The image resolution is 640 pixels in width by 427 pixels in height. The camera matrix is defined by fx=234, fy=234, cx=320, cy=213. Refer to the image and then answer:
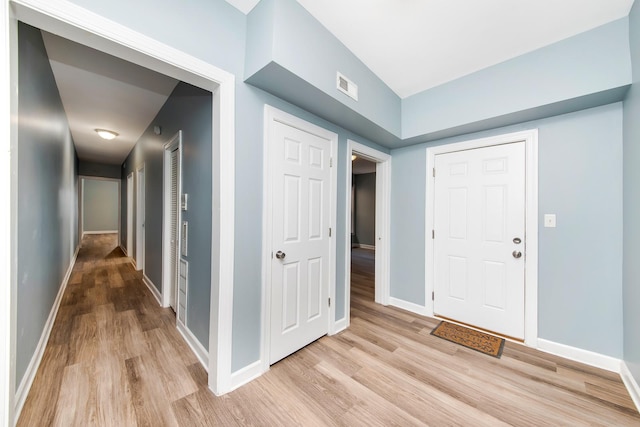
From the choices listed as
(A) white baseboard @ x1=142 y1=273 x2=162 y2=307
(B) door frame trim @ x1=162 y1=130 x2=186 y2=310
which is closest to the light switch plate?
(B) door frame trim @ x1=162 y1=130 x2=186 y2=310

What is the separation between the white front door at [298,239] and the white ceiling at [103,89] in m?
1.61

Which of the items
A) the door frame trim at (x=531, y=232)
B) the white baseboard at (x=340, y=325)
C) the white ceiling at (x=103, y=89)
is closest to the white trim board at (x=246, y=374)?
the white baseboard at (x=340, y=325)

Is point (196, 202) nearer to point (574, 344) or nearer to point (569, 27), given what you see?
point (569, 27)

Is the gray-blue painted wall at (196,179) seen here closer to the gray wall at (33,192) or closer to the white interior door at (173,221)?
the white interior door at (173,221)

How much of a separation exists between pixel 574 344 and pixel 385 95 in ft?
9.70

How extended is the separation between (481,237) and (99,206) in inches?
553

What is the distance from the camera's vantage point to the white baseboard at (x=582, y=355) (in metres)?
1.91

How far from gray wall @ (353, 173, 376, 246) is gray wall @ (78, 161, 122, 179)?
7.82m

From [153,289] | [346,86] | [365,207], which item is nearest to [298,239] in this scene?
[346,86]

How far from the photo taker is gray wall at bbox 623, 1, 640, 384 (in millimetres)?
1612

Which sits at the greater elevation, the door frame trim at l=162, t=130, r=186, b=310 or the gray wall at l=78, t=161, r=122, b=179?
the gray wall at l=78, t=161, r=122, b=179

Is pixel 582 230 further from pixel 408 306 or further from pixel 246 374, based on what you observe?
pixel 246 374

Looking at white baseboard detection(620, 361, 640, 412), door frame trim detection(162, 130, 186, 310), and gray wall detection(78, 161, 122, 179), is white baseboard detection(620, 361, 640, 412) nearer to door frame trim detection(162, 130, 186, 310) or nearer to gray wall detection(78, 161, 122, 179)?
door frame trim detection(162, 130, 186, 310)

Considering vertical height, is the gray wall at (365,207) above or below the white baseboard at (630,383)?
above
